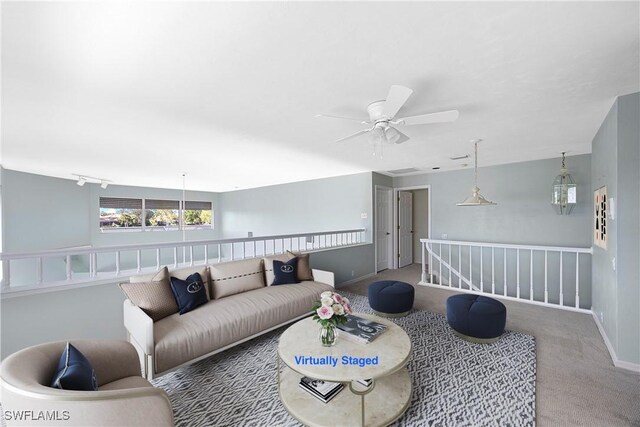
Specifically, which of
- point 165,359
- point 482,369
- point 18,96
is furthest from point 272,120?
point 482,369

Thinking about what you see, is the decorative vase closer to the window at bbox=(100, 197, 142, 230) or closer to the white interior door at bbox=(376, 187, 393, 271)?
the white interior door at bbox=(376, 187, 393, 271)

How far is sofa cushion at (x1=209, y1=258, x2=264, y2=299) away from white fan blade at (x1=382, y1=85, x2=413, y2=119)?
7.70 feet

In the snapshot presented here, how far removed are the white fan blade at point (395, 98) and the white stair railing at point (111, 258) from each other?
2.48m

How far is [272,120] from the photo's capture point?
2746 mm

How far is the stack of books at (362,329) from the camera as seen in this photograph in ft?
6.38

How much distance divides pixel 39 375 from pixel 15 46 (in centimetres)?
185

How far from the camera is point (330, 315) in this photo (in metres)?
1.81

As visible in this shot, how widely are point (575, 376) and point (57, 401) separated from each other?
350 cm

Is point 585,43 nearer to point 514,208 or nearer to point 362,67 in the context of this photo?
point 362,67

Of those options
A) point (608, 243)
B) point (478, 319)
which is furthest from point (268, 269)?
point (608, 243)

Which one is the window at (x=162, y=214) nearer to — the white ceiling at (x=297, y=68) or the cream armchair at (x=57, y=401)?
the white ceiling at (x=297, y=68)

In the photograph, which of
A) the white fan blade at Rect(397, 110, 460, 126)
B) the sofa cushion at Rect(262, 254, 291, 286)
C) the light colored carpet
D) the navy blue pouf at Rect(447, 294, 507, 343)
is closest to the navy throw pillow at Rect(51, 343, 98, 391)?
the sofa cushion at Rect(262, 254, 291, 286)

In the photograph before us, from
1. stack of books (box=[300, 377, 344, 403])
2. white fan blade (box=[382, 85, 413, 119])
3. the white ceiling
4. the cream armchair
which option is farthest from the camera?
stack of books (box=[300, 377, 344, 403])

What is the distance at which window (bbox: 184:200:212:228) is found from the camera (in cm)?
898
